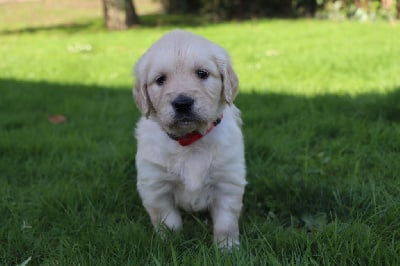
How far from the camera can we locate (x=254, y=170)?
9.51 feet

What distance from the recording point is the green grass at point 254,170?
1.99 metres

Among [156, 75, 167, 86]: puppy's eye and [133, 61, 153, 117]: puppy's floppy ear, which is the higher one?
[156, 75, 167, 86]: puppy's eye

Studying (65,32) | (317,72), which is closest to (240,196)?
(317,72)

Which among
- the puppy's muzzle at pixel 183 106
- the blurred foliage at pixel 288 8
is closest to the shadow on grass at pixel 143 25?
the blurred foliage at pixel 288 8

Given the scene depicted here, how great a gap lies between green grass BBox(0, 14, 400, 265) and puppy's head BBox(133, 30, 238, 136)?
55cm

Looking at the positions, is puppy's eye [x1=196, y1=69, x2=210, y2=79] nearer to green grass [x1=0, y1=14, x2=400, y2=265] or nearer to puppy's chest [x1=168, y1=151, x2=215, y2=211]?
puppy's chest [x1=168, y1=151, x2=215, y2=211]

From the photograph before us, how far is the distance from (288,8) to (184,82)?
42.3ft

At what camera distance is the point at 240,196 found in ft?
7.47

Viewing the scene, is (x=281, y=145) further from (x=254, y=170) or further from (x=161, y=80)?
(x=161, y=80)

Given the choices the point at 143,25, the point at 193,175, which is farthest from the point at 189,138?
the point at 143,25

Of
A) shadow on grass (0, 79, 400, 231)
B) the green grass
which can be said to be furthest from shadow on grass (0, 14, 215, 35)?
shadow on grass (0, 79, 400, 231)

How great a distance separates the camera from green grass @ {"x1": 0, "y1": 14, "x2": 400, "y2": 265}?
199cm

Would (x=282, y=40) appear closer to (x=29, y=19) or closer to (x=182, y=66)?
(x=182, y=66)

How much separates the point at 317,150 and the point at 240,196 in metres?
1.15
